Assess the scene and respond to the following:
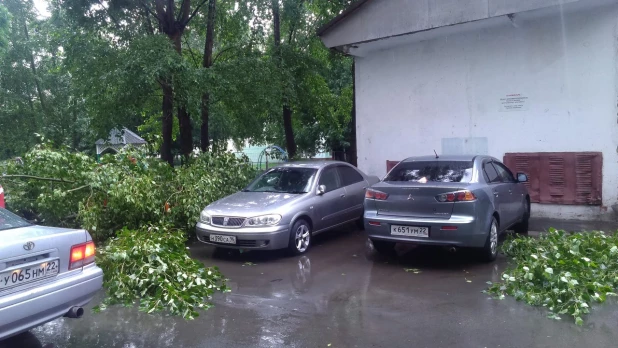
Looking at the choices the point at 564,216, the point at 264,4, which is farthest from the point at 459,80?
the point at 264,4

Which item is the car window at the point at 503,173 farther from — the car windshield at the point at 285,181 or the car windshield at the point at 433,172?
the car windshield at the point at 285,181

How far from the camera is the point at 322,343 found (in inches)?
188

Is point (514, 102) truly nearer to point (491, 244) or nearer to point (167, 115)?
point (491, 244)

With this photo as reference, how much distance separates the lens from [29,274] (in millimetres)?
4152

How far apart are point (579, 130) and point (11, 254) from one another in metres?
10.2

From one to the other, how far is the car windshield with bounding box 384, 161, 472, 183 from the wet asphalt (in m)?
1.29

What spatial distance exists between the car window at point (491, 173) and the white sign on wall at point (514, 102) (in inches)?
131

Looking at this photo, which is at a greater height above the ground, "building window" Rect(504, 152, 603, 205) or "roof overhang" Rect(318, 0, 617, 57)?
"roof overhang" Rect(318, 0, 617, 57)

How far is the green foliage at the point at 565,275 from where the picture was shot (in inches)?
218

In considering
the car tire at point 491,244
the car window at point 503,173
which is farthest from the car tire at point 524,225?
the car tire at point 491,244

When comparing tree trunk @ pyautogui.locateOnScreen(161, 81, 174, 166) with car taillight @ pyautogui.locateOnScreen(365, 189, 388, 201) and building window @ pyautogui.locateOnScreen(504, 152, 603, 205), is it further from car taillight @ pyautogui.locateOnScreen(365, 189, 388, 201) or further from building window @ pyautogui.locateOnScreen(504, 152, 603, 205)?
building window @ pyautogui.locateOnScreen(504, 152, 603, 205)

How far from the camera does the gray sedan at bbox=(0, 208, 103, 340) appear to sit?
3.95 m

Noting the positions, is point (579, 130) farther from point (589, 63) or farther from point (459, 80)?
Answer: point (459, 80)

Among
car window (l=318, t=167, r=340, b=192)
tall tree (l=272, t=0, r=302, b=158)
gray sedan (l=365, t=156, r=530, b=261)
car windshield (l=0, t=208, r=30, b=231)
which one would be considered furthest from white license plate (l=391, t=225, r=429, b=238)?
tall tree (l=272, t=0, r=302, b=158)
